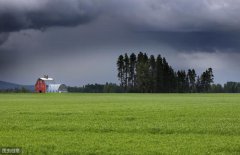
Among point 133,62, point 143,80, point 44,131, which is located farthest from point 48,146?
point 133,62

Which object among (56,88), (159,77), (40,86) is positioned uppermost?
(159,77)

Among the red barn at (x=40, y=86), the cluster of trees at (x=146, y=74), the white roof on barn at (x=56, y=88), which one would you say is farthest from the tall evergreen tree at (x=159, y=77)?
the red barn at (x=40, y=86)

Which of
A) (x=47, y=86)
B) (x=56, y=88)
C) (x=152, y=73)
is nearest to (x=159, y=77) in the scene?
(x=152, y=73)

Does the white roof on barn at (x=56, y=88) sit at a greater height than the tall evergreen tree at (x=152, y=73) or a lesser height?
lesser

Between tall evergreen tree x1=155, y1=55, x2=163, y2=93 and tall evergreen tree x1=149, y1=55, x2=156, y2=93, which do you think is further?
tall evergreen tree x1=155, y1=55, x2=163, y2=93

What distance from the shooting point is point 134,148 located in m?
16.9

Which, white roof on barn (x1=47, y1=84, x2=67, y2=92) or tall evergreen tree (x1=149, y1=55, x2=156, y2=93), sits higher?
tall evergreen tree (x1=149, y1=55, x2=156, y2=93)

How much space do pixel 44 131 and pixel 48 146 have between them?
18.3 feet

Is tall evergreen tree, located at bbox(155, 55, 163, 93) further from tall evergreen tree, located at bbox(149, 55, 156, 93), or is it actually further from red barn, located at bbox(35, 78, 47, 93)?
red barn, located at bbox(35, 78, 47, 93)

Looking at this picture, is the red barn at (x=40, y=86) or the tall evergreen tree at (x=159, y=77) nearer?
the tall evergreen tree at (x=159, y=77)

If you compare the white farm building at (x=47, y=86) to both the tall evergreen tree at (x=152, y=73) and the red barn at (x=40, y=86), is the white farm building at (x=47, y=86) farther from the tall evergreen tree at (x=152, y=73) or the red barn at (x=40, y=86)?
the tall evergreen tree at (x=152, y=73)

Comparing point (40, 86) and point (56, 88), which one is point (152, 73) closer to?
point (56, 88)

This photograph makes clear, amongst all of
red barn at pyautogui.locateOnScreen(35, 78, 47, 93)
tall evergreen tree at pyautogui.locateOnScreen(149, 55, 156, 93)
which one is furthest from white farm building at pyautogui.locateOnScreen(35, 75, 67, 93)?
tall evergreen tree at pyautogui.locateOnScreen(149, 55, 156, 93)

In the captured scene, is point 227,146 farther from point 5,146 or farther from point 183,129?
point 5,146
